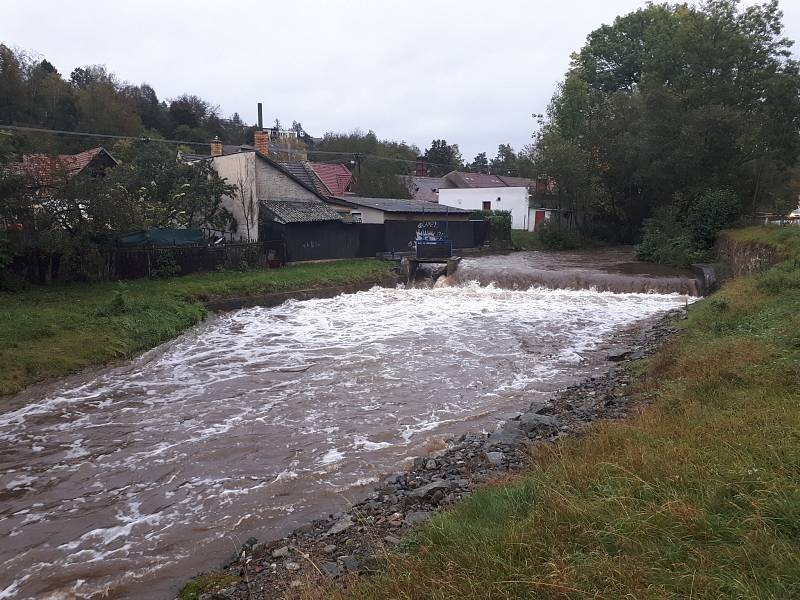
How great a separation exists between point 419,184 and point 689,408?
47.2 meters

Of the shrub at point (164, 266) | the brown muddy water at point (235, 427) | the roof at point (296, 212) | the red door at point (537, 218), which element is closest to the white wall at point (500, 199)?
the red door at point (537, 218)

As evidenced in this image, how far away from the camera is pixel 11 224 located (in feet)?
52.9

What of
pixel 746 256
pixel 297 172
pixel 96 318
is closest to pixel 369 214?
pixel 297 172

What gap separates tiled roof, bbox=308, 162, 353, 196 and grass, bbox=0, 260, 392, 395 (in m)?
18.6

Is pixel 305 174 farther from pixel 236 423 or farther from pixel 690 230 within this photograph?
pixel 236 423

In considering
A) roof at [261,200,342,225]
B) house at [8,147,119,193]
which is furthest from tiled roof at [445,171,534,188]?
house at [8,147,119,193]

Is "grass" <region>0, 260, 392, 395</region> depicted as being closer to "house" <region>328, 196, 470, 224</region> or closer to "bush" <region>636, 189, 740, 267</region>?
"house" <region>328, 196, 470, 224</region>

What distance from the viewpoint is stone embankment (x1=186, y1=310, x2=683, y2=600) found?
15.0ft

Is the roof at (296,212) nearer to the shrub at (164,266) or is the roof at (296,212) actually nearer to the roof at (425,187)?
the shrub at (164,266)

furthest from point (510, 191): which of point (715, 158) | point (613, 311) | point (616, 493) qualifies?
point (616, 493)

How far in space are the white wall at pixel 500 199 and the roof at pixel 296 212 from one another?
18.6 metres

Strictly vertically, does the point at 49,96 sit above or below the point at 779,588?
above

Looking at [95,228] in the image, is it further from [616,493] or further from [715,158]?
[715,158]

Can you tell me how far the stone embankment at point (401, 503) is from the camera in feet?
15.0
